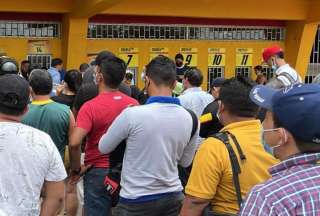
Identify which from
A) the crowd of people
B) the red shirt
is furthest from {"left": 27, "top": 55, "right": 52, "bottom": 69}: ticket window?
the red shirt

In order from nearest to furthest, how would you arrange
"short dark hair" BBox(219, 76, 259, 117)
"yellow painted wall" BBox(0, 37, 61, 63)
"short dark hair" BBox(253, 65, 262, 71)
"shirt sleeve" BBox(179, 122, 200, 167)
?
"short dark hair" BBox(219, 76, 259, 117), "shirt sleeve" BBox(179, 122, 200, 167), "yellow painted wall" BBox(0, 37, 61, 63), "short dark hair" BBox(253, 65, 262, 71)

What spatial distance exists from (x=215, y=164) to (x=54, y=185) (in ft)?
3.15

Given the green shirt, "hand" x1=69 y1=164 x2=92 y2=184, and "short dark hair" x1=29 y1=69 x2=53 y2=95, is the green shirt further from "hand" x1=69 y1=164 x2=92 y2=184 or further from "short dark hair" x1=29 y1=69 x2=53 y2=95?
"hand" x1=69 y1=164 x2=92 y2=184

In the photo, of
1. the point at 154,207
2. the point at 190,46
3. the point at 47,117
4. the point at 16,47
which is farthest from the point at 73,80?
the point at 190,46

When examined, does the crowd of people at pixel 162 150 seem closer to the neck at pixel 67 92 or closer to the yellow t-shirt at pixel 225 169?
the yellow t-shirt at pixel 225 169

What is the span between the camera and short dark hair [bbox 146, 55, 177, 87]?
434cm

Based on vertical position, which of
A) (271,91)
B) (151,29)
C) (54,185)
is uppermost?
(151,29)

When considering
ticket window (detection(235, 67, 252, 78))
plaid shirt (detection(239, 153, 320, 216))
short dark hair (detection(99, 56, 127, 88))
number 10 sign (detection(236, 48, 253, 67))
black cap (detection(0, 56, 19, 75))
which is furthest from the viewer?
ticket window (detection(235, 67, 252, 78))

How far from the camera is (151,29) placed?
17.6 meters

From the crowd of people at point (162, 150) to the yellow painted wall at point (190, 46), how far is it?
11.6m

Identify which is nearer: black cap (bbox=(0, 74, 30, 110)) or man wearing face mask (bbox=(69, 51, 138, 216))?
black cap (bbox=(0, 74, 30, 110))

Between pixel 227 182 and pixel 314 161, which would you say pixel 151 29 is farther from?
pixel 314 161

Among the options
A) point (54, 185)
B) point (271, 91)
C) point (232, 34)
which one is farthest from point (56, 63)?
point (271, 91)

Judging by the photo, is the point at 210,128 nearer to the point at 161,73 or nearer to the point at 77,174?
the point at 161,73
